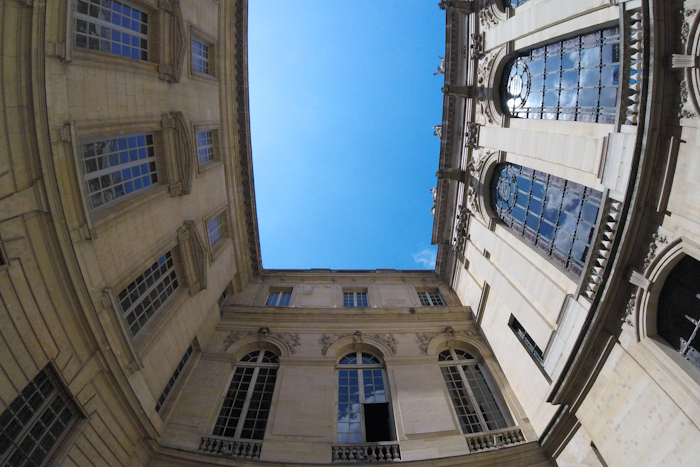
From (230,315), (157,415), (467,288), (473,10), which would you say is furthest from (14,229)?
(473,10)

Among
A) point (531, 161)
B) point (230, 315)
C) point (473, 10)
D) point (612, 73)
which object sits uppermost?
point (473, 10)

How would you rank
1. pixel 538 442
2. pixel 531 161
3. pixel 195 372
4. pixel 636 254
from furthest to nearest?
1. pixel 195 372
2. pixel 531 161
3. pixel 538 442
4. pixel 636 254

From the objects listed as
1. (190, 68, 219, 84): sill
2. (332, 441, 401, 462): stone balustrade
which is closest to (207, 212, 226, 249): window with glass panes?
(190, 68, 219, 84): sill

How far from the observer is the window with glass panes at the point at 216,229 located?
15981mm

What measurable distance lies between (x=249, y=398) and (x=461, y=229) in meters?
11.7

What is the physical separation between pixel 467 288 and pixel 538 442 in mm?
7587

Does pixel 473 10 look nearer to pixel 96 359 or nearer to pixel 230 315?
pixel 230 315

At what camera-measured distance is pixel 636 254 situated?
848 centimetres

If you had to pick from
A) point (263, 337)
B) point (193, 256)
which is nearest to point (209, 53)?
point (193, 256)

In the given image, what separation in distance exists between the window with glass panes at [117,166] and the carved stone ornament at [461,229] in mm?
12939

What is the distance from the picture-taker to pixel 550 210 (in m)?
11.9

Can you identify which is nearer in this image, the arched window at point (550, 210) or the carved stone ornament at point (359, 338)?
the arched window at point (550, 210)

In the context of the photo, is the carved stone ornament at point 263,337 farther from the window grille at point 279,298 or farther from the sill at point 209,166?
the sill at point 209,166

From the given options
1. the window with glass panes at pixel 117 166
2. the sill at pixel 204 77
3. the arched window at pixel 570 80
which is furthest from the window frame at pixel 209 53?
the arched window at pixel 570 80
